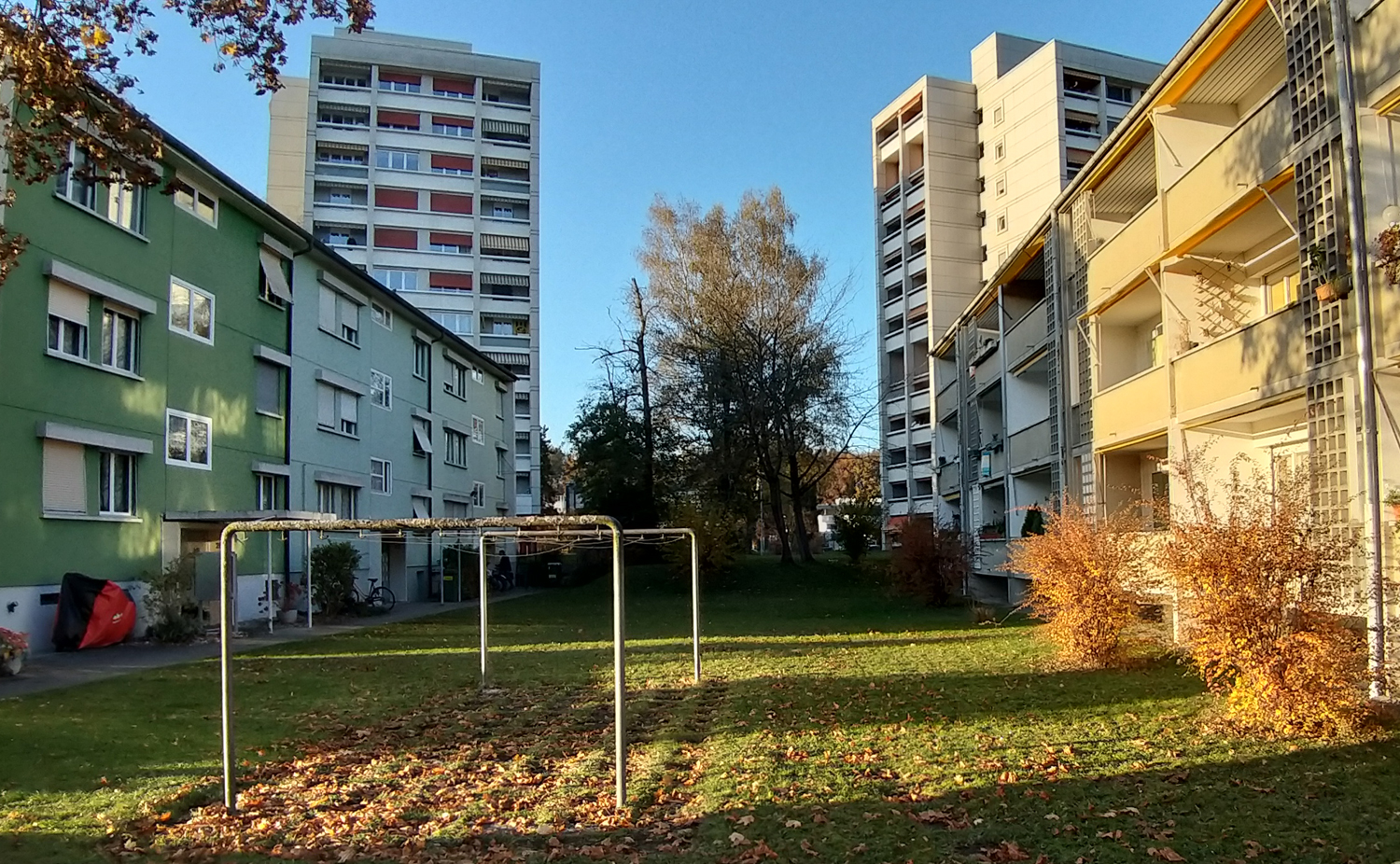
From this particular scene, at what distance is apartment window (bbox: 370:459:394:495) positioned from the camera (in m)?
31.0

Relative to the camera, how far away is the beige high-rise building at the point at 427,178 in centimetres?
6025

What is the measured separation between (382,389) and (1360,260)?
27.4m

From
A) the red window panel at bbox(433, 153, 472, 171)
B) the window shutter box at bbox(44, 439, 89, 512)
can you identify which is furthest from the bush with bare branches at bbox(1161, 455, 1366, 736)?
the red window panel at bbox(433, 153, 472, 171)

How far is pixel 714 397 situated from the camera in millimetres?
35312

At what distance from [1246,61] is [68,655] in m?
20.3

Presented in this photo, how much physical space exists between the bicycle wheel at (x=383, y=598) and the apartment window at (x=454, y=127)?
40.4 metres

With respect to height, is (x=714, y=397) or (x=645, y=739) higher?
(x=714, y=397)

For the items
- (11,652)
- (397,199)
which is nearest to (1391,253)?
(11,652)

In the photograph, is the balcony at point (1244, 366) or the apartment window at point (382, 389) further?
the apartment window at point (382, 389)

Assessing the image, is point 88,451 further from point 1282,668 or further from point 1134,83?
point 1134,83

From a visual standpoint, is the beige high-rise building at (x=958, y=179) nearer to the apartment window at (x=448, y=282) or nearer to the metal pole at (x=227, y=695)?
the apartment window at (x=448, y=282)

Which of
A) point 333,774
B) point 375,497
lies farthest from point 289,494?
point 333,774

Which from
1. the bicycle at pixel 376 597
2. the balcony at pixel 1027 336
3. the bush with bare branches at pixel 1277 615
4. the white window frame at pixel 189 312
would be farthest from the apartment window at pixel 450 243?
the bush with bare branches at pixel 1277 615

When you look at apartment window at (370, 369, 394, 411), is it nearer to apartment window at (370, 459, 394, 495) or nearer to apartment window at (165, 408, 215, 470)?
apartment window at (370, 459, 394, 495)
